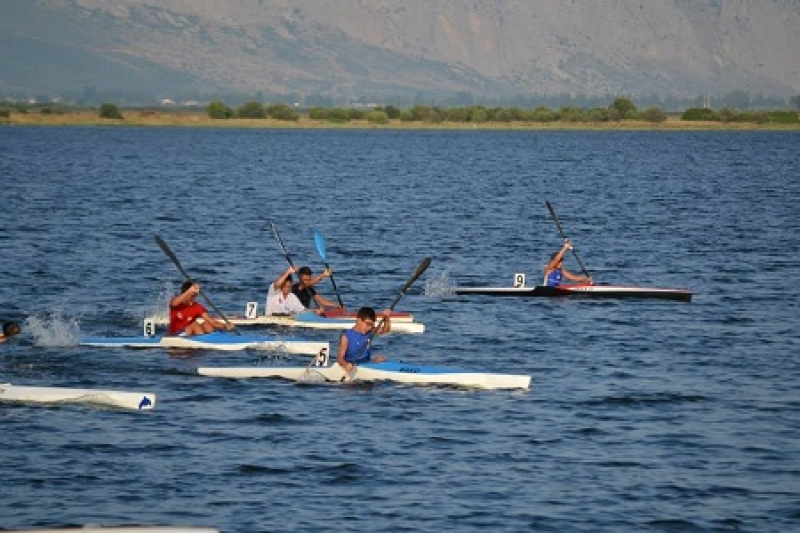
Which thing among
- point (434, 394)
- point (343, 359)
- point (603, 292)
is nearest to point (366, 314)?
point (343, 359)

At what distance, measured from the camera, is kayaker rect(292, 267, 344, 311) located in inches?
1545

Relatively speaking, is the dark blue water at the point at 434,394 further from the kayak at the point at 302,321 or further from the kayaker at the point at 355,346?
the kayak at the point at 302,321

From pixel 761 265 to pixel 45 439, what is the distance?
33915mm

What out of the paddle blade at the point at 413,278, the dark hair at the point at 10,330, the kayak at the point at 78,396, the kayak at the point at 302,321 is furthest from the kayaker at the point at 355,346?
the kayak at the point at 302,321

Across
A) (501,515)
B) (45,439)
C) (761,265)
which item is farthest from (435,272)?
(501,515)

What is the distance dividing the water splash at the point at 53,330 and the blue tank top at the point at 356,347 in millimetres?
7378

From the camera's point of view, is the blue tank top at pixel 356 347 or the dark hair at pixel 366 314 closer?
the dark hair at pixel 366 314

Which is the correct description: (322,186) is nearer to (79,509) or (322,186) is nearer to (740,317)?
(740,317)

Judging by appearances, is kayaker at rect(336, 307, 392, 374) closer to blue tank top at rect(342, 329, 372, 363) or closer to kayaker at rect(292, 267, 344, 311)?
blue tank top at rect(342, 329, 372, 363)

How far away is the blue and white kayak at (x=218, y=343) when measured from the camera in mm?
35406

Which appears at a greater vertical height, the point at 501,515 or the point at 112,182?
the point at 501,515

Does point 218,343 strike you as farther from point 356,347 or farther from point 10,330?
point 10,330

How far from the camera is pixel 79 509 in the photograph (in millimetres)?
23359

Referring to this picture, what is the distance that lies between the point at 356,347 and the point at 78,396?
5.23m
